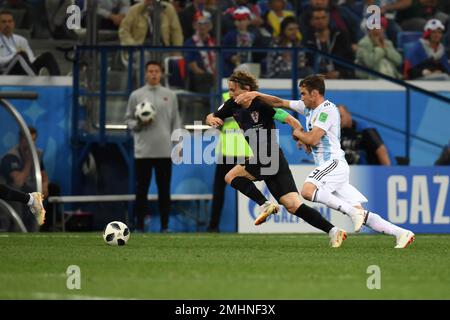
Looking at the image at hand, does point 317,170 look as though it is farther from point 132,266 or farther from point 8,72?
point 8,72

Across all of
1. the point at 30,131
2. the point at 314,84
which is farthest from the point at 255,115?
the point at 30,131

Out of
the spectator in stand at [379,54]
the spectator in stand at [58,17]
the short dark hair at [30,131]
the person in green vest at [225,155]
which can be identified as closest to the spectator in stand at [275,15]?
the spectator in stand at [379,54]

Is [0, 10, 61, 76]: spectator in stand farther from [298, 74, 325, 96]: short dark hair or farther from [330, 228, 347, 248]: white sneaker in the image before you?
[330, 228, 347, 248]: white sneaker

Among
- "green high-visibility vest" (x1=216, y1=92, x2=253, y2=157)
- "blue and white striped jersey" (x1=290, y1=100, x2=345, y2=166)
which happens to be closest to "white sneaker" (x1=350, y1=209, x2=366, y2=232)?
"blue and white striped jersey" (x1=290, y1=100, x2=345, y2=166)

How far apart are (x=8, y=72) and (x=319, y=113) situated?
24.9 ft

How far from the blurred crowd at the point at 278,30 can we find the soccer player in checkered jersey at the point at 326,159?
5978mm

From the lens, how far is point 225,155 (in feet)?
60.5

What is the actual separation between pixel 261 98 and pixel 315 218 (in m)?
1.60

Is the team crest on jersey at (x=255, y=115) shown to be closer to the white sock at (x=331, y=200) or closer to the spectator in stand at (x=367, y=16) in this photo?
the white sock at (x=331, y=200)

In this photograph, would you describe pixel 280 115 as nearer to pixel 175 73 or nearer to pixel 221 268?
pixel 221 268

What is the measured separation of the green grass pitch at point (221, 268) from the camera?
9.22m

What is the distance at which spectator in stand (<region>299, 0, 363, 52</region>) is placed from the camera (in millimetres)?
21562

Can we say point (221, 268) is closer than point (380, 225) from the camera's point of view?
Yes
